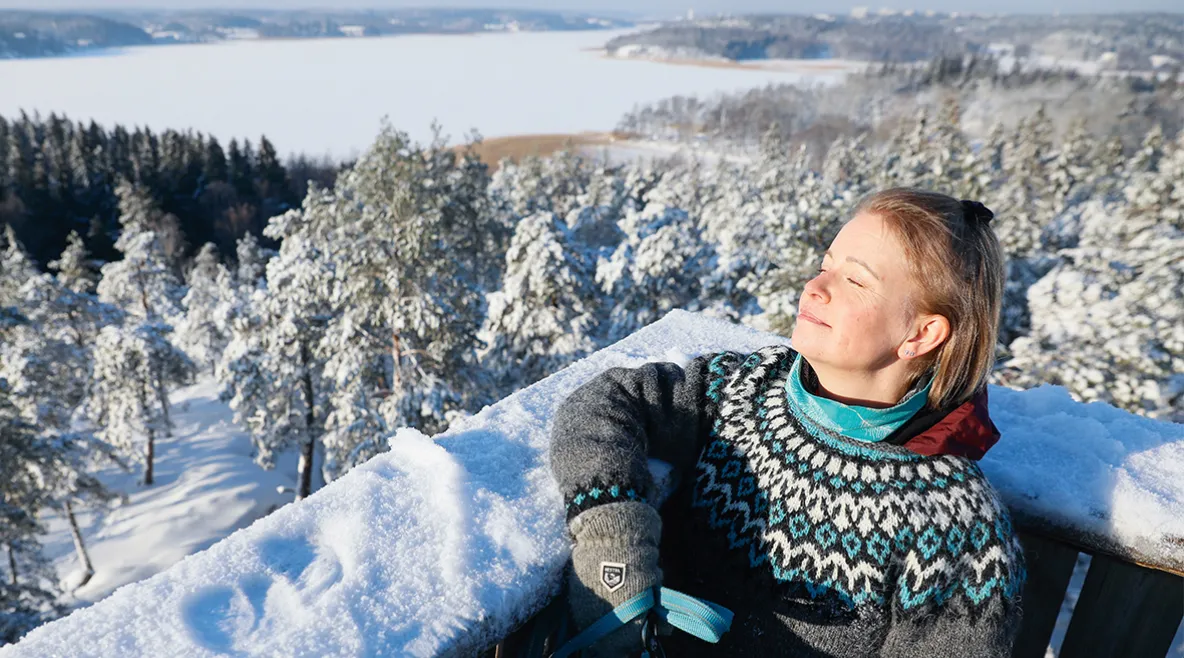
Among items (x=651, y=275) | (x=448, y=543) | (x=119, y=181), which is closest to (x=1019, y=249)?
(x=651, y=275)

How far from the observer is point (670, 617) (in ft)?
4.38

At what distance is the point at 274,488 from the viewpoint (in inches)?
910

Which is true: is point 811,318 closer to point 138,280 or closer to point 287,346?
point 287,346

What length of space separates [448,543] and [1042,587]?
71.7 inches

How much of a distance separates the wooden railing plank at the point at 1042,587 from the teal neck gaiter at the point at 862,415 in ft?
2.47

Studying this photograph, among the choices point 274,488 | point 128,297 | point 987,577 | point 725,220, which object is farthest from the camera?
point 128,297

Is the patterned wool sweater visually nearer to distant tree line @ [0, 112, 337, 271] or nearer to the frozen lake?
distant tree line @ [0, 112, 337, 271]

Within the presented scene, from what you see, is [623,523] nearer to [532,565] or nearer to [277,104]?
[532,565]

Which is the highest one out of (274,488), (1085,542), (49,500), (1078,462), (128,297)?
(1078,462)

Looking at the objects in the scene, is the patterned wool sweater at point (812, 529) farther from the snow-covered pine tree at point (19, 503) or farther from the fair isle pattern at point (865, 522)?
the snow-covered pine tree at point (19, 503)

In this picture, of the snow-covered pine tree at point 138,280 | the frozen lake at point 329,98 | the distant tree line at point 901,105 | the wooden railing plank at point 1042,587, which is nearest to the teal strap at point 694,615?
the wooden railing plank at point 1042,587

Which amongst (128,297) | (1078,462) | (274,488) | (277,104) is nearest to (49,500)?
(274,488)

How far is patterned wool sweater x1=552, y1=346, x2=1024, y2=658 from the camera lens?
4.83ft

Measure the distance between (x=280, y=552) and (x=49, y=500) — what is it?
1659 cm
